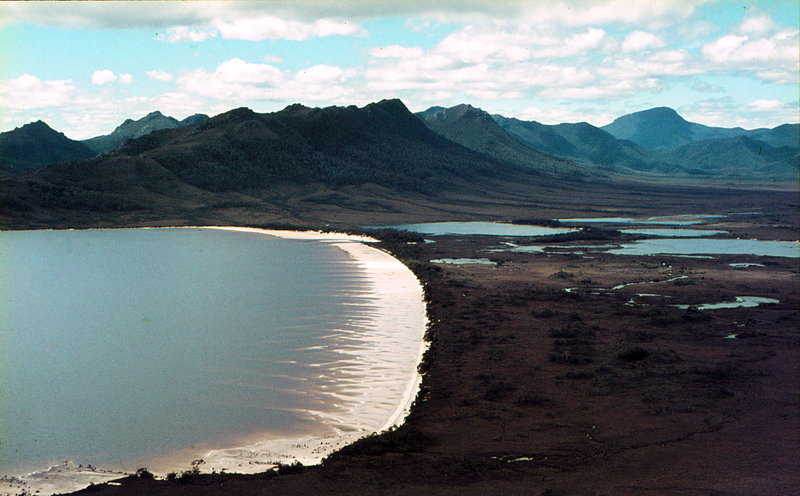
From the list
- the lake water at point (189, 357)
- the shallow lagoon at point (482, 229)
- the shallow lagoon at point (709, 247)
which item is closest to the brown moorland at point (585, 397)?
the lake water at point (189, 357)

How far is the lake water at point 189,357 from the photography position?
2231cm

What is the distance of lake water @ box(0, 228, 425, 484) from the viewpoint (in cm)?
2231

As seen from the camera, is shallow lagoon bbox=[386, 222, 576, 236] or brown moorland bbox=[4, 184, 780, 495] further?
shallow lagoon bbox=[386, 222, 576, 236]

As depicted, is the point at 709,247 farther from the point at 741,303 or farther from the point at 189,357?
the point at 189,357

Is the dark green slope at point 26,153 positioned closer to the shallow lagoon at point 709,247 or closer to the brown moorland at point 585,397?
the shallow lagoon at point 709,247

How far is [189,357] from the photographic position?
31453mm

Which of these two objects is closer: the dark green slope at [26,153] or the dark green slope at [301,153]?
the dark green slope at [301,153]

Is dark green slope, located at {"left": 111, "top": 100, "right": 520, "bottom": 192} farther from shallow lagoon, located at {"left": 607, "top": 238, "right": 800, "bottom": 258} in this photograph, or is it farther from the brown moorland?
the brown moorland

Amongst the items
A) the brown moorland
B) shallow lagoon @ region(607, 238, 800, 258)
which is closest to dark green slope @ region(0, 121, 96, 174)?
shallow lagoon @ region(607, 238, 800, 258)

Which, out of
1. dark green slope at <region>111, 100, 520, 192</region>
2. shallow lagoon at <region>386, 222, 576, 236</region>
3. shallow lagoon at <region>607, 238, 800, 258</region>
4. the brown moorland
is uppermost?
dark green slope at <region>111, 100, 520, 192</region>

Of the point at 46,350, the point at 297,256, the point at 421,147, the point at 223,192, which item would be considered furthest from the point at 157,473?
the point at 421,147

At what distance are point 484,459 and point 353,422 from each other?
523 centimetres

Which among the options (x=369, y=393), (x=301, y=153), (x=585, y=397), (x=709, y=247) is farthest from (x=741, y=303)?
(x=301, y=153)

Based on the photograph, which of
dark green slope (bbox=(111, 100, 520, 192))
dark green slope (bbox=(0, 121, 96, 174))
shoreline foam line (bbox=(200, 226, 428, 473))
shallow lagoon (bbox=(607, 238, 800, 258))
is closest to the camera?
shoreline foam line (bbox=(200, 226, 428, 473))
